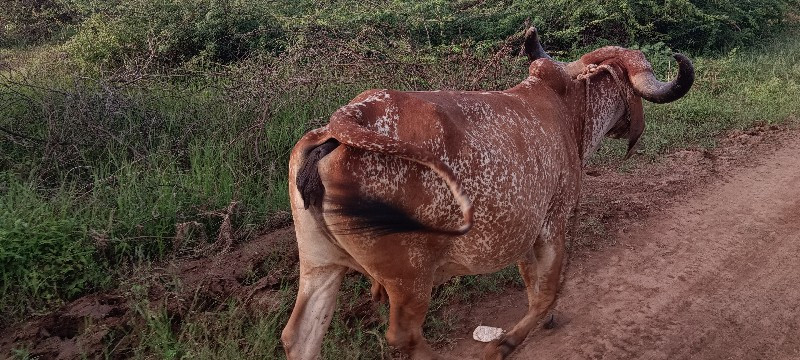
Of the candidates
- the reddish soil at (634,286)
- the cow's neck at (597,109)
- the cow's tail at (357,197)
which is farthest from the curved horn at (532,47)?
the cow's tail at (357,197)

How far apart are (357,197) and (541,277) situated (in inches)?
61.0

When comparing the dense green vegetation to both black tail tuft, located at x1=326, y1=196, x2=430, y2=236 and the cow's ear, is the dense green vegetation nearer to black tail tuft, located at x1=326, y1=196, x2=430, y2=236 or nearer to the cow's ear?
black tail tuft, located at x1=326, y1=196, x2=430, y2=236

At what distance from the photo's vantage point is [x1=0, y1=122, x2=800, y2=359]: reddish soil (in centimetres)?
381

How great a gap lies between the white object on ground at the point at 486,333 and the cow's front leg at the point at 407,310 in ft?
2.67

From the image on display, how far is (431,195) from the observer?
8.89ft

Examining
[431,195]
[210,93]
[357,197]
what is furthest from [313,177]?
[210,93]

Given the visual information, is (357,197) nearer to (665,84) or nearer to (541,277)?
(541,277)

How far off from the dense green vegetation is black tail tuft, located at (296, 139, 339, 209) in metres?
1.29

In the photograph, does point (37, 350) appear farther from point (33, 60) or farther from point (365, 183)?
point (33, 60)

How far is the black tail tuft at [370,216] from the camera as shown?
2.58 meters

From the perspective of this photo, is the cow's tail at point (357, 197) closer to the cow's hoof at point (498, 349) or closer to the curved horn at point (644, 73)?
the cow's hoof at point (498, 349)

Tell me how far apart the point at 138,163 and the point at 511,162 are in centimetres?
337

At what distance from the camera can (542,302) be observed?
12.1 ft

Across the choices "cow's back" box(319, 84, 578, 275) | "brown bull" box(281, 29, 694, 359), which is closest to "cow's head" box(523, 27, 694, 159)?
"brown bull" box(281, 29, 694, 359)
